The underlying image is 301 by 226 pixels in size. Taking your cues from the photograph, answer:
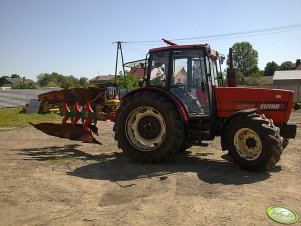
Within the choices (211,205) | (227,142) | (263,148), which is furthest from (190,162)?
(211,205)

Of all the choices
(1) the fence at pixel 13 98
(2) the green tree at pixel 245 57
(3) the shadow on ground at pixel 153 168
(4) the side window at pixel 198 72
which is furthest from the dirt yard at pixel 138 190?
(2) the green tree at pixel 245 57

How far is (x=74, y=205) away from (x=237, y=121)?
3.24 m

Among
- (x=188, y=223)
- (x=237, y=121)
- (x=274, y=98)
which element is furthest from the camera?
(x=274, y=98)

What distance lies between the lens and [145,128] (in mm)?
7039

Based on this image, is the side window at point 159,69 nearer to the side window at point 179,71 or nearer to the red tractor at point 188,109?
the red tractor at point 188,109

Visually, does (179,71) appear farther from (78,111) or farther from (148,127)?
(78,111)

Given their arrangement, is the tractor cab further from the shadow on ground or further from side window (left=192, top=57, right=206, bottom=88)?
the shadow on ground

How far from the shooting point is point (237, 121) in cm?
612

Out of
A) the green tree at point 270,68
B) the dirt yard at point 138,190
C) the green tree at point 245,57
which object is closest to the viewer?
the dirt yard at point 138,190

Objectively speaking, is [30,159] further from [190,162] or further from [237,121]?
[237,121]

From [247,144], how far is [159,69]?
2.39 m

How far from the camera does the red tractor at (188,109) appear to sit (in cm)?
634

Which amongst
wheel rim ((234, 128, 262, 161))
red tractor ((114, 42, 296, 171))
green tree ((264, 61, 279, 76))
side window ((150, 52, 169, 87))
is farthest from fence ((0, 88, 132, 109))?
green tree ((264, 61, 279, 76))

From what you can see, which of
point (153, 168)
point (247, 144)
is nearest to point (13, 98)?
point (153, 168)
